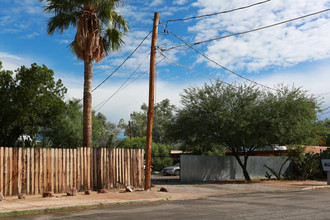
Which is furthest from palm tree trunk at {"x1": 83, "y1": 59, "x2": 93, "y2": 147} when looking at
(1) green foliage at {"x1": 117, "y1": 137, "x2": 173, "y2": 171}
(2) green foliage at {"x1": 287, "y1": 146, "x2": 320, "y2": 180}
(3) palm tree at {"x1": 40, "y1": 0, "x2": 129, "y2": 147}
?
(1) green foliage at {"x1": 117, "y1": 137, "x2": 173, "y2": 171}

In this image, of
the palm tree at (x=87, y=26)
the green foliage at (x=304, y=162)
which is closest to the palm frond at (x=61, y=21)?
the palm tree at (x=87, y=26)

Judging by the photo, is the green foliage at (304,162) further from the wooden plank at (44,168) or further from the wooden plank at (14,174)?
the wooden plank at (14,174)

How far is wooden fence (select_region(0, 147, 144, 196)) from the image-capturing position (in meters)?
14.8

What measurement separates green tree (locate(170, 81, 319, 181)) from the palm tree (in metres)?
7.90

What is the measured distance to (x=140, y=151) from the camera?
65.0 ft

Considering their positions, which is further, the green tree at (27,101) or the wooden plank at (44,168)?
the green tree at (27,101)

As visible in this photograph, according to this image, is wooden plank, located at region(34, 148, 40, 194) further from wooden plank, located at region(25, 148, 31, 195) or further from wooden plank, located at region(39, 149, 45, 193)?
wooden plank, located at region(25, 148, 31, 195)

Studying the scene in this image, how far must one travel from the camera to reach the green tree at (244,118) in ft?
78.1

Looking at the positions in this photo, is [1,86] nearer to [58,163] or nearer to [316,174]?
[58,163]

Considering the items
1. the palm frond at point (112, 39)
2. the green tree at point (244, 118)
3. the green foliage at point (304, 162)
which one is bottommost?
the green foliage at point (304, 162)

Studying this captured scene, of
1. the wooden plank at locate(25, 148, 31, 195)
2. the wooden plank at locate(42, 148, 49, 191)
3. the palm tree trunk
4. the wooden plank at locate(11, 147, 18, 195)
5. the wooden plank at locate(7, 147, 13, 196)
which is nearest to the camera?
the wooden plank at locate(7, 147, 13, 196)

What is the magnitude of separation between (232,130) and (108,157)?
29.1 ft

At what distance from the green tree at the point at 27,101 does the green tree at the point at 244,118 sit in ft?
32.6

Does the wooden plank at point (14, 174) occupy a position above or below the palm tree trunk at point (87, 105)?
below
